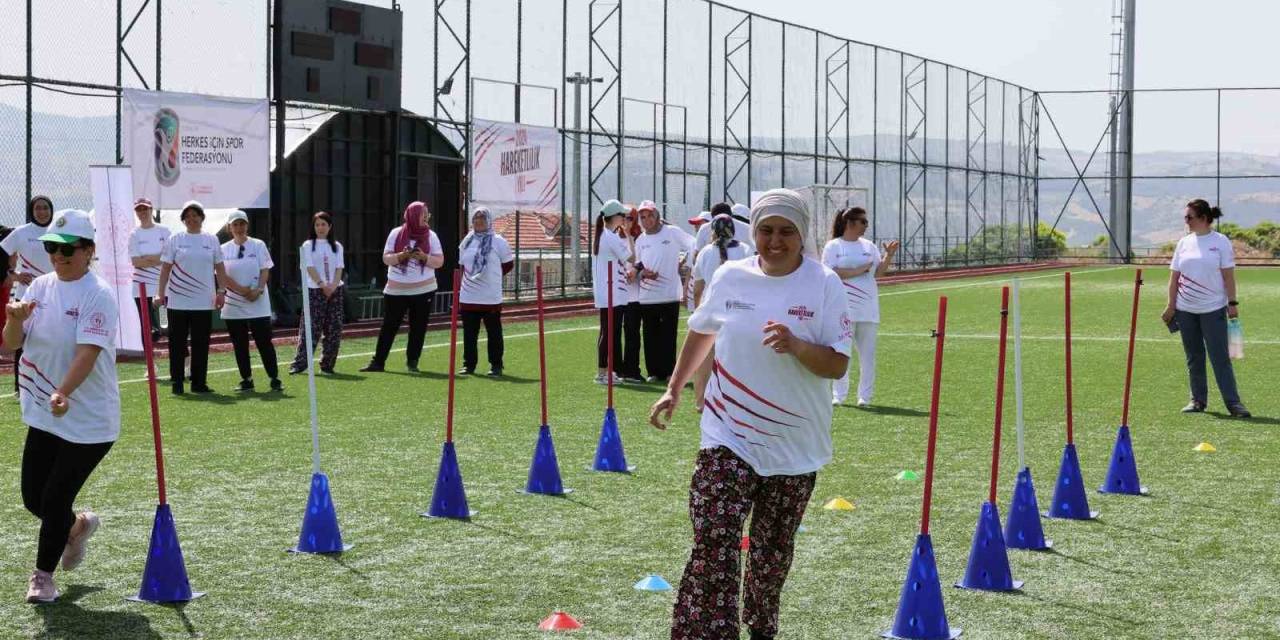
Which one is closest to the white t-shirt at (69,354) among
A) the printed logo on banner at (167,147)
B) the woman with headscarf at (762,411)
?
the woman with headscarf at (762,411)

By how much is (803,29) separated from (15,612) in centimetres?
4202

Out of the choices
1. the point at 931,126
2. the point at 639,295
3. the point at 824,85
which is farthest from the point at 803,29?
the point at 639,295

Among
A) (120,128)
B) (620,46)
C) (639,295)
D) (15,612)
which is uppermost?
(620,46)

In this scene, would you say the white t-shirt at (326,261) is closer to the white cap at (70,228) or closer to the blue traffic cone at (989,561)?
the white cap at (70,228)

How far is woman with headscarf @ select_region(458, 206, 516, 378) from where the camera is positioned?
17.7 m

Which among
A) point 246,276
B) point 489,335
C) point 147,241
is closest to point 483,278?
point 489,335

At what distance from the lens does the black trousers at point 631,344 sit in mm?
17062

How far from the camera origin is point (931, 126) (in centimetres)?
5753

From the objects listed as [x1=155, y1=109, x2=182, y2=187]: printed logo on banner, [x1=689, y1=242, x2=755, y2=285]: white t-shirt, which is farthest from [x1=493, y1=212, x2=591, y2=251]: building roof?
[x1=689, y1=242, x2=755, y2=285]: white t-shirt

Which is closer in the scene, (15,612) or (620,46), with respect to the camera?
(15,612)

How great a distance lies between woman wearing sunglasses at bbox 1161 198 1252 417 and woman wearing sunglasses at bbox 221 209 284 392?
8146 mm

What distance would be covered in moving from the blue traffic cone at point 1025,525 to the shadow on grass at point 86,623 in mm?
4169

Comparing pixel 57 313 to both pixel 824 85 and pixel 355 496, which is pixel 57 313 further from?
pixel 824 85

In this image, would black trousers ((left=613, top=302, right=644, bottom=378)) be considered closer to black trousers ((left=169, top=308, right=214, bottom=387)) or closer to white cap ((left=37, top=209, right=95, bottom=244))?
black trousers ((left=169, top=308, right=214, bottom=387))
